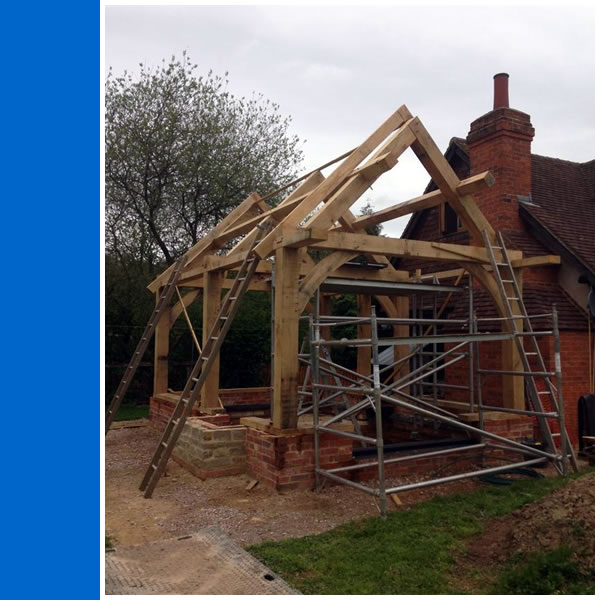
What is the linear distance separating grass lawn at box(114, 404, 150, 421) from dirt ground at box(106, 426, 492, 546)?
6.46m

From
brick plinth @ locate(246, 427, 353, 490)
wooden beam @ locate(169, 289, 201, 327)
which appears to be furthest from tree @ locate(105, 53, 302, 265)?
brick plinth @ locate(246, 427, 353, 490)

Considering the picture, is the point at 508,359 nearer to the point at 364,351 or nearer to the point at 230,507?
the point at 364,351

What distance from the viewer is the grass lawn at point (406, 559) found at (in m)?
4.56

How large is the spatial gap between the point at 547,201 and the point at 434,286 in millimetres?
4384

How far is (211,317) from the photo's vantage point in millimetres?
10102

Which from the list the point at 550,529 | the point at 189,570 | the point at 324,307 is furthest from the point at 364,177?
the point at 324,307

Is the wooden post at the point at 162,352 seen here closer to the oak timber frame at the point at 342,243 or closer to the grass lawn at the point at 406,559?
the oak timber frame at the point at 342,243

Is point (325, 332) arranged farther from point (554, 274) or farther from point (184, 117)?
point (184, 117)

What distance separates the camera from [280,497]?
7.12m

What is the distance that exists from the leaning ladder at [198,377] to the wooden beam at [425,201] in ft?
8.13

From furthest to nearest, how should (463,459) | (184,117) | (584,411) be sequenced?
(184,117), (584,411), (463,459)

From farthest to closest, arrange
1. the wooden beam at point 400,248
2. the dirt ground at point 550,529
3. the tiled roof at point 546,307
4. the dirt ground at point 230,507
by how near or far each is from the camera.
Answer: the tiled roof at point 546,307, the wooden beam at point 400,248, the dirt ground at point 230,507, the dirt ground at point 550,529

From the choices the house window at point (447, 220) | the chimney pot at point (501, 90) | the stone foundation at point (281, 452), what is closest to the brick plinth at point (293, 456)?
the stone foundation at point (281, 452)

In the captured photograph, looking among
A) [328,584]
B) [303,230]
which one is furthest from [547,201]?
[328,584]
